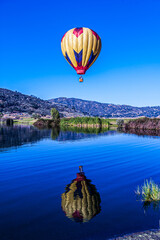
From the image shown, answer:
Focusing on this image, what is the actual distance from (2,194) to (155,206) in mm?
7252

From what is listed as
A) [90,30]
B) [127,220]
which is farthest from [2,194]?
[90,30]

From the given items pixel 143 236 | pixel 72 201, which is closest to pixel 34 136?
pixel 72 201

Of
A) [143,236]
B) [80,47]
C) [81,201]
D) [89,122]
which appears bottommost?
[81,201]

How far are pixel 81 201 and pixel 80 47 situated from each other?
17.2 metres

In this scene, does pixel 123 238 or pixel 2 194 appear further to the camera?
pixel 2 194

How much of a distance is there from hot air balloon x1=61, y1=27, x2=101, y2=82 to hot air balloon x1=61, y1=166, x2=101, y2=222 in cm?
1461

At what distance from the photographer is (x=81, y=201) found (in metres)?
9.68

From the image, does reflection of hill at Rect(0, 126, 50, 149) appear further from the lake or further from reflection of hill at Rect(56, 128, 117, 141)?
the lake

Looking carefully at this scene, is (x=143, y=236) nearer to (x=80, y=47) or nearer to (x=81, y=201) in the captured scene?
(x=81, y=201)

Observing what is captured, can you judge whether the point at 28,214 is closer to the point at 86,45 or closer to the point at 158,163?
the point at 158,163


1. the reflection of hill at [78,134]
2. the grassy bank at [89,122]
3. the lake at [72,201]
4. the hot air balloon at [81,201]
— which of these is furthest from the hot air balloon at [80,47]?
the grassy bank at [89,122]

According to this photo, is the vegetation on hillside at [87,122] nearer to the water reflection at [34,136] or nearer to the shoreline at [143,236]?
the water reflection at [34,136]

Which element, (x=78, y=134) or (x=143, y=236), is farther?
(x=78, y=134)

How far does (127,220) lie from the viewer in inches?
312
